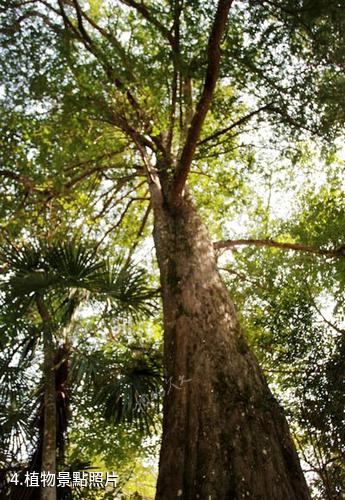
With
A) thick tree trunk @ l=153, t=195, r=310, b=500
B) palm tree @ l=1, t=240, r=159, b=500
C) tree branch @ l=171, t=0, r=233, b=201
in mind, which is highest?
tree branch @ l=171, t=0, r=233, b=201

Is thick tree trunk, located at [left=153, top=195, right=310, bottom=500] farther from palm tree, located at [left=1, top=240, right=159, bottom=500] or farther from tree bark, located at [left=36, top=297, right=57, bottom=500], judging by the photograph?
tree bark, located at [left=36, top=297, right=57, bottom=500]

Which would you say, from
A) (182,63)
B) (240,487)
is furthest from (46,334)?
(182,63)

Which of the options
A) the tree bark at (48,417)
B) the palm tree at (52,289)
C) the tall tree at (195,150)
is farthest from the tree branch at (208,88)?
the tree bark at (48,417)

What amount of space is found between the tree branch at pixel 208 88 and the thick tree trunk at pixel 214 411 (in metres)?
1.36

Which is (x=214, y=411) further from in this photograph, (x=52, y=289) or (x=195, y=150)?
(x=195, y=150)

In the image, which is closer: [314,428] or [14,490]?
[314,428]

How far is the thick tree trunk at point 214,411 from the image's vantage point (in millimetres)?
2922

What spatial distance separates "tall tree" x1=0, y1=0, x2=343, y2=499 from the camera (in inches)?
123

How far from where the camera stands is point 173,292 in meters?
4.68

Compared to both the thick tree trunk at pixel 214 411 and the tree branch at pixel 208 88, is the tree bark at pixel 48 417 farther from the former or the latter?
the tree branch at pixel 208 88

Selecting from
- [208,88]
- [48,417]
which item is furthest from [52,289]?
[208,88]

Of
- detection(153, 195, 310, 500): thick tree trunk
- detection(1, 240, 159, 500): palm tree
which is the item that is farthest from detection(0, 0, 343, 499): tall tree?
detection(1, 240, 159, 500): palm tree

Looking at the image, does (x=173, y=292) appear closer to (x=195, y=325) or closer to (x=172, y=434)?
(x=195, y=325)

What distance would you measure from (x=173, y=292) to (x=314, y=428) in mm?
1885
